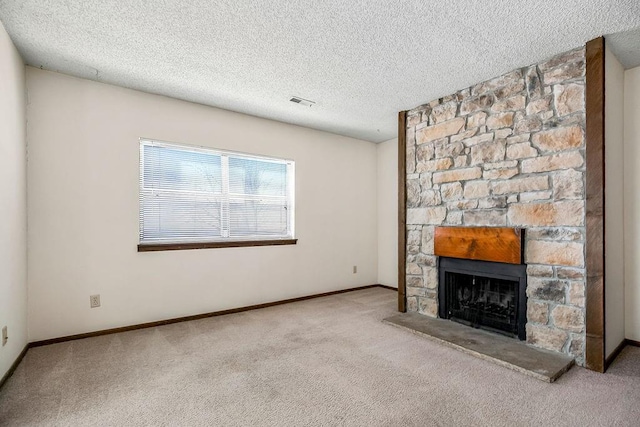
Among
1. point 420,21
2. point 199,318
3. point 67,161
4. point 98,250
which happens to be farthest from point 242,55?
point 199,318

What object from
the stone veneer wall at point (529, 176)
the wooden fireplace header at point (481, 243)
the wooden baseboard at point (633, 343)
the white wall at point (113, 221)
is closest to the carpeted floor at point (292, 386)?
the wooden baseboard at point (633, 343)

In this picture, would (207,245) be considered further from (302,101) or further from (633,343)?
(633,343)

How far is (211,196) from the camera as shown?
3717mm

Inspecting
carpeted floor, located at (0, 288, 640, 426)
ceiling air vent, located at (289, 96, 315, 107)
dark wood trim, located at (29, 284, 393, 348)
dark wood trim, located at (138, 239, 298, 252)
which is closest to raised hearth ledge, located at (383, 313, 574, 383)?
carpeted floor, located at (0, 288, 640, 426)

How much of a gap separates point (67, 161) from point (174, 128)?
3.36 feet

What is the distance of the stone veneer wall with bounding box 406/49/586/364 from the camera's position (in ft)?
7.98

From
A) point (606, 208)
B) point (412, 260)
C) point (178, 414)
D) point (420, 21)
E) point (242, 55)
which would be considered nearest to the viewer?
point (178, 414)

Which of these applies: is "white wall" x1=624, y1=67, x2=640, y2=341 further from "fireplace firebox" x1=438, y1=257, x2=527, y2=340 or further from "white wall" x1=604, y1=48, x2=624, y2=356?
"fireplace firebox" x1=438, y1=257, x2=527, y2=340

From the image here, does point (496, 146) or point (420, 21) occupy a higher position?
point (420, 21)

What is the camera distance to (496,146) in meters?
2.94

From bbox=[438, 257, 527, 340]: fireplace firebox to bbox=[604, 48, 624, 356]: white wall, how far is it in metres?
0.58

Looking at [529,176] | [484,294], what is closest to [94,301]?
[484,294]

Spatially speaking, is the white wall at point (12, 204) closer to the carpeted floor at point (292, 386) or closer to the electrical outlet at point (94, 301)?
the carpeted floor at point (292, 386)

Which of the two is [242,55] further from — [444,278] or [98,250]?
[444,278]
